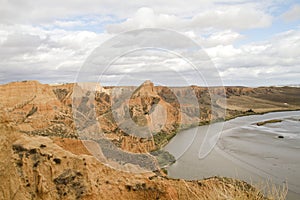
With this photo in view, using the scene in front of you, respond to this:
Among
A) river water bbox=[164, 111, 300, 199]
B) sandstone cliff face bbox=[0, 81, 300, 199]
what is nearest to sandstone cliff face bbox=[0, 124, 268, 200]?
sandstone cliff face bbox=[0, 81, 300, 199]

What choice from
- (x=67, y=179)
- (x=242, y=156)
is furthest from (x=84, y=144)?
(x=242, y=156)

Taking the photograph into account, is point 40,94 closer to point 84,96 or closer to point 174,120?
point 84,96

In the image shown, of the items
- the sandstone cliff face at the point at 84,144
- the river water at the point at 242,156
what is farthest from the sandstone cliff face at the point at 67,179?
the river water at the point at 242,156

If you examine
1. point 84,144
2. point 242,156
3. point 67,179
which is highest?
point 84,144

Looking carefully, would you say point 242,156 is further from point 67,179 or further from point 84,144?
point 67,179

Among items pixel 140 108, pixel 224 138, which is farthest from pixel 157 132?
pixel 224 138

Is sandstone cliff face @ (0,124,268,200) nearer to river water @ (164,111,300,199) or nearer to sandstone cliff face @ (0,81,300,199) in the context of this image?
sandstone cliff face @ (0,81,300,199)

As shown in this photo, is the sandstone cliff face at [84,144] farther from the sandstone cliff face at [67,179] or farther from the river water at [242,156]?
the river water at [242,156]

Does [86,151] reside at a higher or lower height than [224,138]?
higher
